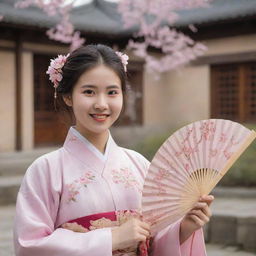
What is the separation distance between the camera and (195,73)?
13.2m

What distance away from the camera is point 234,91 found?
1260cm

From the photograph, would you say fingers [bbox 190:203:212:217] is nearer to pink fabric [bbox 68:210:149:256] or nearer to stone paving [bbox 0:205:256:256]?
pink fabric [bbox 68:210:149:256]

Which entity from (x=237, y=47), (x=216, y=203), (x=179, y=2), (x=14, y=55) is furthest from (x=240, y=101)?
(x=216, y=203)

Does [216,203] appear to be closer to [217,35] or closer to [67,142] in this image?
[67,142]

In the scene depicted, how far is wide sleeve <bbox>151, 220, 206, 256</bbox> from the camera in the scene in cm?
187

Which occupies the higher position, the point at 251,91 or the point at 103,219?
the point at 251,91

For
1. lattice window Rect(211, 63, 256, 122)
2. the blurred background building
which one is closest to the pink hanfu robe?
the blurred background building

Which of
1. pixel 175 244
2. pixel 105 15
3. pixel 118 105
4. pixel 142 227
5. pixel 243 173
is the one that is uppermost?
pixel 105 15

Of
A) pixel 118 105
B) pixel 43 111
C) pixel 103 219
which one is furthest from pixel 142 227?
pixel 43 111

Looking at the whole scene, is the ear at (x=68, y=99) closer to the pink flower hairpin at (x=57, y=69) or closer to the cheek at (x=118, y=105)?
the pink flower hairpin at (x=57, y=69)

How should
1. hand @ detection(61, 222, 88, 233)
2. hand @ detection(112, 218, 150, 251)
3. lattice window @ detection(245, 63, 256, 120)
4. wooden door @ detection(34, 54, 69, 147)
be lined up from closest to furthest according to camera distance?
hand @ detection(112, 218, 150, 251), hand @ detection(61, 222, 88, 233), wooden door @ detection(34, 54, 69, 147), lattice window @ detection(245, 63, 256, 120)

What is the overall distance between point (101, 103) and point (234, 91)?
36.8ft

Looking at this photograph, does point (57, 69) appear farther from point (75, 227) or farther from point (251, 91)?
point (251, 91)

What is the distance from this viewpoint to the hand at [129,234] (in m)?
→ 1.68
